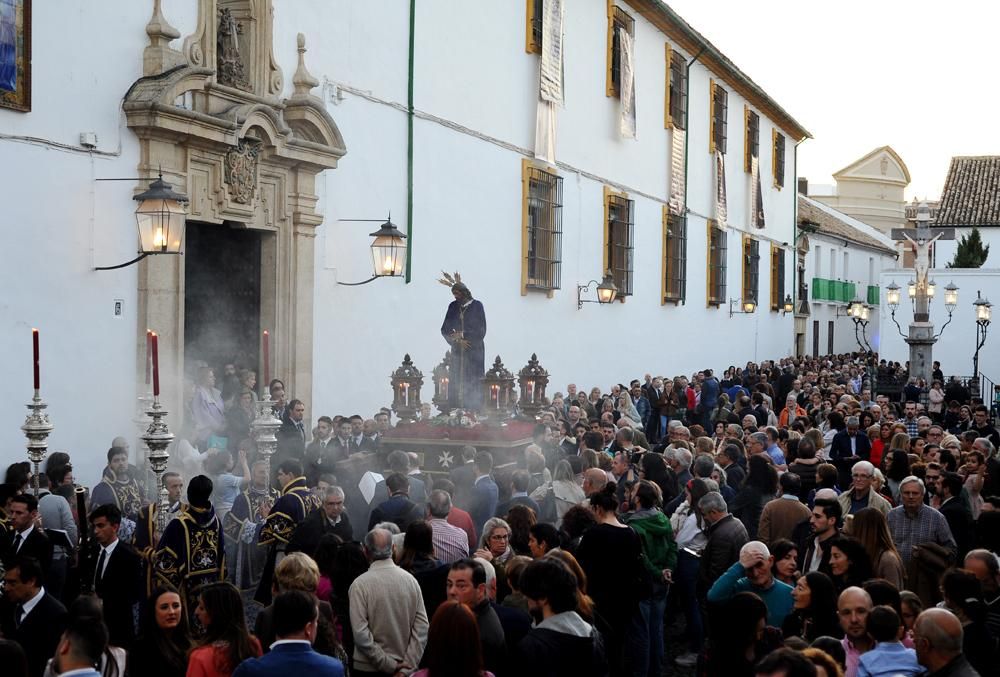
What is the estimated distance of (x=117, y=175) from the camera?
11.0 metres

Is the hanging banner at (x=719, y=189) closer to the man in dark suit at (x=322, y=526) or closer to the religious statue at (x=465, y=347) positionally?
the religious statue at (x=465, y=347)

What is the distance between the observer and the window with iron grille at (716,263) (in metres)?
30.8

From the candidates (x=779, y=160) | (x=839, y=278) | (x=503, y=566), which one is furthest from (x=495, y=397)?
(x=839, y=278)

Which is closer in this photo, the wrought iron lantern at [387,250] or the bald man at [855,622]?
the bald man at [855,622]

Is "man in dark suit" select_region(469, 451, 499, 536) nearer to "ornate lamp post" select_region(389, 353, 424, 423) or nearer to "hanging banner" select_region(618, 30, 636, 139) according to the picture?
"ornate lamp post" select_region(389, 353, 424, 423)

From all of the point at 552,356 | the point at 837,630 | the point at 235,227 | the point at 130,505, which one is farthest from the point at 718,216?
the point at 837,630

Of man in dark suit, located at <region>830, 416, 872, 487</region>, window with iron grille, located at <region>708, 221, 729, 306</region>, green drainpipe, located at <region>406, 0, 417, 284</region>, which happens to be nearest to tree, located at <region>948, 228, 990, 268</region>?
window with iron grille, located at <region>708, 221, 729, 306</region>

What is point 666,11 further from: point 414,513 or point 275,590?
point 275,590

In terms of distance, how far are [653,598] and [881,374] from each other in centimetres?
2220

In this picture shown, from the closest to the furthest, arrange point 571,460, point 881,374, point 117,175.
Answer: point 571,460, point 117,175, point 881,374

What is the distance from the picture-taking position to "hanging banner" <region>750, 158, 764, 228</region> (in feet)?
114

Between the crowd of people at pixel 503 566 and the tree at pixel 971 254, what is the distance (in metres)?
30.5

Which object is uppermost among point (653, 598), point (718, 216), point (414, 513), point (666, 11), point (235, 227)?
point (666, 11)

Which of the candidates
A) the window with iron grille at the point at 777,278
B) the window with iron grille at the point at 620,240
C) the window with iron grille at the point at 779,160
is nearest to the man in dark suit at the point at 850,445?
the window with iron grille at the point at 620,240
